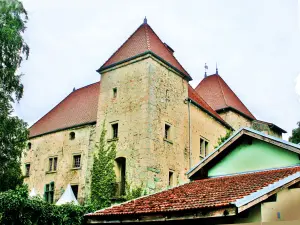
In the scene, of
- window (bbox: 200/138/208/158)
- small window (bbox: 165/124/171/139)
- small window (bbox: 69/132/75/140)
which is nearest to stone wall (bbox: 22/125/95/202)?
small window (bbox: 69/132/75/140)

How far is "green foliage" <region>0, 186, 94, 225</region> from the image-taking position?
1669 cm

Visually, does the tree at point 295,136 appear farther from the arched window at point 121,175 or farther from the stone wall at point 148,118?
the arched window at point 121,175

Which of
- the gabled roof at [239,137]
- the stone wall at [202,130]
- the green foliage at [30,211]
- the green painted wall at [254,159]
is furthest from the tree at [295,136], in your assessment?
the gabled roof at [239,137]

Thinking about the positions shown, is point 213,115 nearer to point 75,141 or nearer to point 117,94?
point 117,94

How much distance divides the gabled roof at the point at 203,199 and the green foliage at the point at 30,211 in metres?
8.02

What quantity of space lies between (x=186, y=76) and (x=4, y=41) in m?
12.8

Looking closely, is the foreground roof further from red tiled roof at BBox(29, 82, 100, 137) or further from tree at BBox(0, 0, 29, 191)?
tree at BBox(0, 0, 29, 191)

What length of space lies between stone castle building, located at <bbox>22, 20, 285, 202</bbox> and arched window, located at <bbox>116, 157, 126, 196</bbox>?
0.06 meters

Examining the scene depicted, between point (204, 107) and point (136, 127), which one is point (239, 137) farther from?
point (204, 107)

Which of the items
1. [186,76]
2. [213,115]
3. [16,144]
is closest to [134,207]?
[16,144]

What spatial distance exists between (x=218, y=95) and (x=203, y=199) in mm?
26500

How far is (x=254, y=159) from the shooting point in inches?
485

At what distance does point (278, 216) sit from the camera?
9250 mm

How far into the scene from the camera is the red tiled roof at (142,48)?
26094mm
